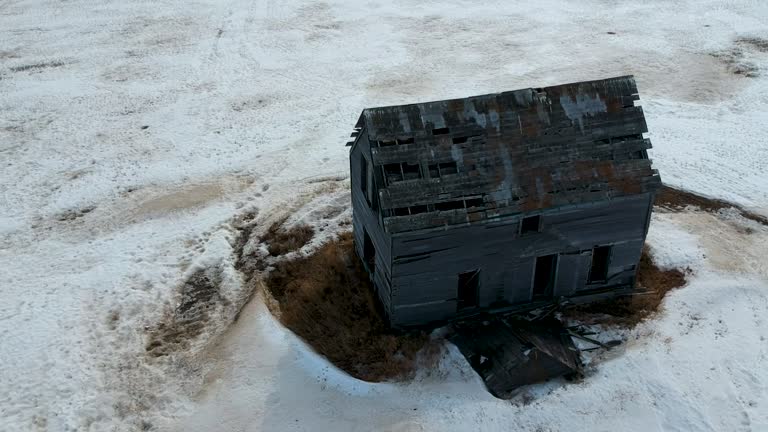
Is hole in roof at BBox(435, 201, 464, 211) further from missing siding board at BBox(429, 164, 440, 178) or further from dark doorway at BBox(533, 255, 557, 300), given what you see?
dark doorway at BBox(533, 255, 557, 300)

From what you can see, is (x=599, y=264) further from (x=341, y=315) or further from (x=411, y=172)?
(x=341, y=315)

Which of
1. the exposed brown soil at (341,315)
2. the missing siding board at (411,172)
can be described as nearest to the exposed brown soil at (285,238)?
the exposed brown soil at (341,315)

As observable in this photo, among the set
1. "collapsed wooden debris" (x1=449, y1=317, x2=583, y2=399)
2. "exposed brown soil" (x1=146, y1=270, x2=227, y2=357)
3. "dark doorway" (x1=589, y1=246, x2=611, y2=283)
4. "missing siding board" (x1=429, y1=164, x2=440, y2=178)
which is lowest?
"exposed brown soil" (x1=146, y1=270, x2=227, y2=357)

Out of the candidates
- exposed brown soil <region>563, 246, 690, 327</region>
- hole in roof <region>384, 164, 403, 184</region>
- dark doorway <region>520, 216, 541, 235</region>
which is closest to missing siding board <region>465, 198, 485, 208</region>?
dark doorway <region>520, 216, 541, 235</region>

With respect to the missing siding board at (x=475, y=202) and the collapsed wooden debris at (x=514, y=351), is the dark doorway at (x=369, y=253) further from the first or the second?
the missing siding board at (x=475, y=202)

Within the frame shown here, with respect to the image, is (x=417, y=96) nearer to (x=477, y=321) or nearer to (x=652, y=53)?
(x=652, y=53)

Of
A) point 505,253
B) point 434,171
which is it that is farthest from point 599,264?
point 434,171

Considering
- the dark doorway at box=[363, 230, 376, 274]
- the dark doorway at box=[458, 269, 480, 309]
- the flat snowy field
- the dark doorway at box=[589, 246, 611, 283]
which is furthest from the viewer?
the dark doorway at box=[363, 230, 376, 274]

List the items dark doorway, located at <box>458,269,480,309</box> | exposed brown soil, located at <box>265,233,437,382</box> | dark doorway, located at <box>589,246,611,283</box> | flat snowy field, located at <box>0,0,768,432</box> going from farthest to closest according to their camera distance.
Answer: dark doorway, located at <box>589,246,611,283</box> → dark doorway, located at <box>458,269,480,309</box> → exposed brown soil, located at <box>265,233,437,382</box> → flat snowy field, located at <box>0,0,768,432</box>
